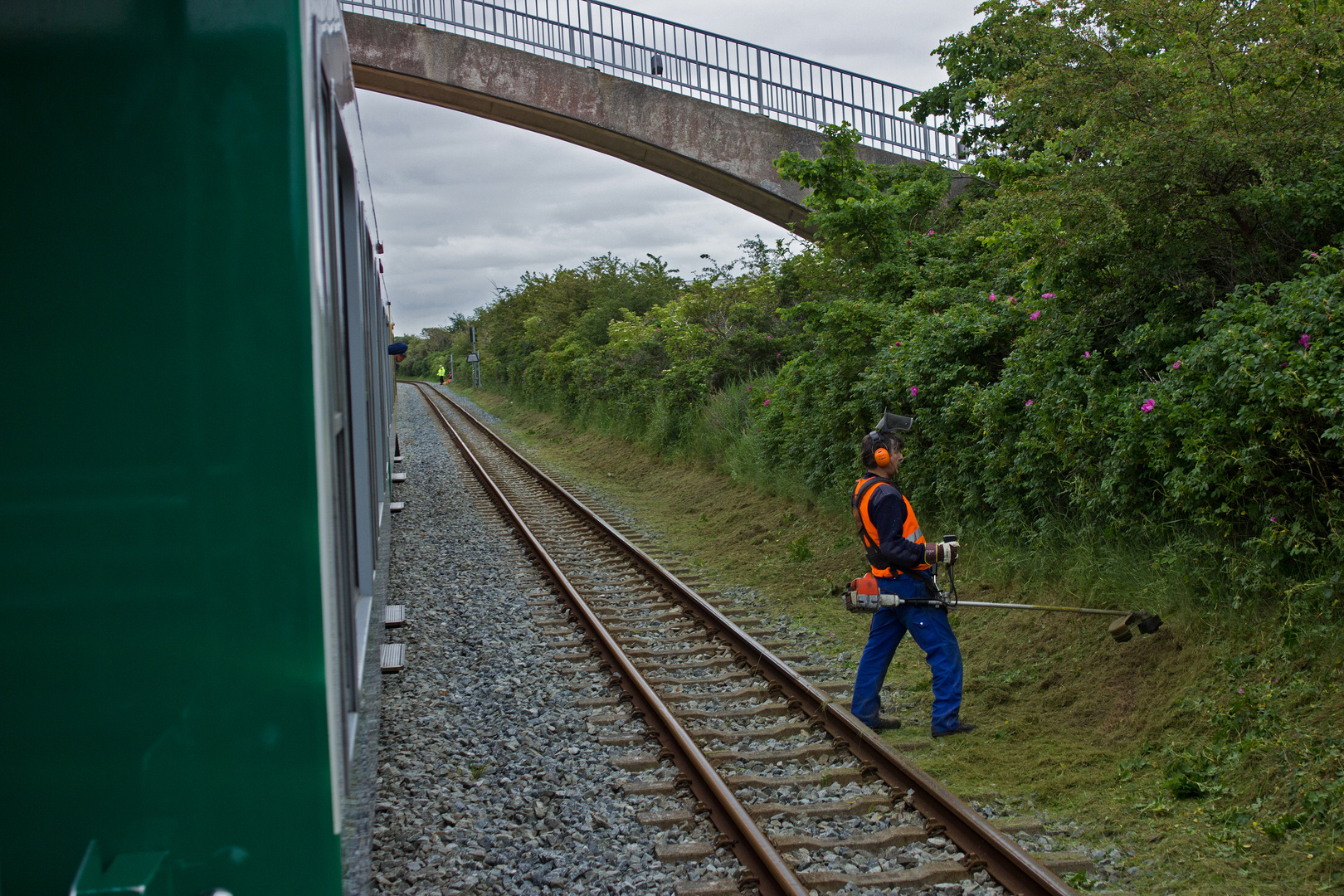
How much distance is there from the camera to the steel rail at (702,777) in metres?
4.08

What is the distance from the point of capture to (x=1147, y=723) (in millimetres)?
5438

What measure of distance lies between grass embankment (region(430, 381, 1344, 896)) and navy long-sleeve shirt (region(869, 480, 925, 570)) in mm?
1095

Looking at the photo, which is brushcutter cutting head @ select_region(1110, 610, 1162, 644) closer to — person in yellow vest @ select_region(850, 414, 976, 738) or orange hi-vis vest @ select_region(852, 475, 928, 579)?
person in yellow vest @ select_region(850, 414, 976, 738)

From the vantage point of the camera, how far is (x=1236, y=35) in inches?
273

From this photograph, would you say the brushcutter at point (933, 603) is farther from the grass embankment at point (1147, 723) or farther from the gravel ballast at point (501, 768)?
the gravel ballast at point (501, 768)

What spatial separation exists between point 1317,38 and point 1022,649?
14.7ft

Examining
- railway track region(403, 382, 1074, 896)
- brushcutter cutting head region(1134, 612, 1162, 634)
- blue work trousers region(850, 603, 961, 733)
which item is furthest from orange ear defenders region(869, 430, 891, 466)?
brushcutter cutting head region(1134, 612, 1162, 634)

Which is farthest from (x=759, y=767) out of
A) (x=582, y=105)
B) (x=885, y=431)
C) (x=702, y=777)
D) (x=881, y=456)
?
(x=582, y=105)

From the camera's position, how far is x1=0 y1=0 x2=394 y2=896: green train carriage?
2002 millimetres

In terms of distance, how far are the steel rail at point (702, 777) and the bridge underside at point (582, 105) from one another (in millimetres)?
10226

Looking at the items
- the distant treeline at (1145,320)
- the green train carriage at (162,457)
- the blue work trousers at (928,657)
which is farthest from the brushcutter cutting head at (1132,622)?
the green train carriage at (162,457)

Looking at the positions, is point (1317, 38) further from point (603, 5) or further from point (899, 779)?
point (603, 5)

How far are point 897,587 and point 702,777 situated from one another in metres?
1.61

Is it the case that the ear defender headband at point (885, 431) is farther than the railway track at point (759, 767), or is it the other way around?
the ear defender headband at point (885, 431)
